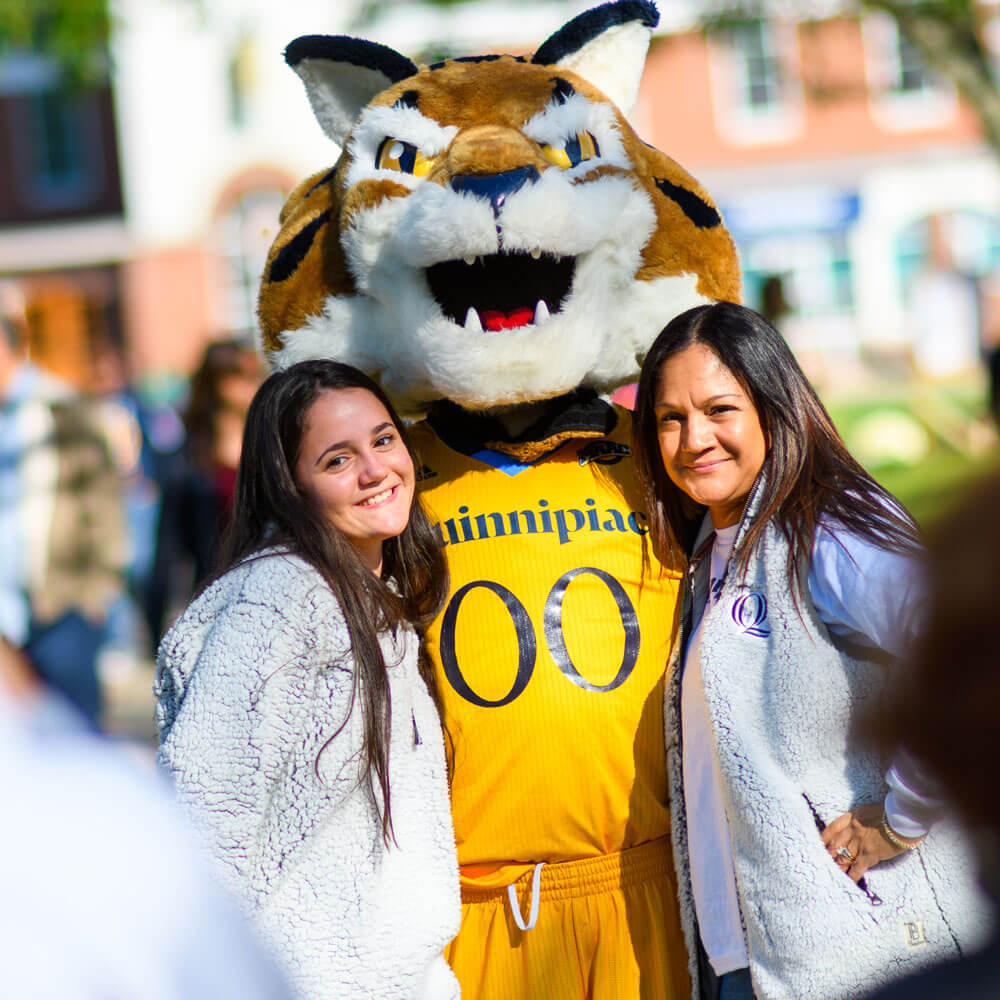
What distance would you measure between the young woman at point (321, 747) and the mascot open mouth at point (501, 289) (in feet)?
1.10

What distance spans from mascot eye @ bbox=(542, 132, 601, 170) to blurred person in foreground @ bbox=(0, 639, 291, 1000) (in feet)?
5.93

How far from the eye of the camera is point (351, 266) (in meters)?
2.66

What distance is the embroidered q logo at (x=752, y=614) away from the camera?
91.5 inches

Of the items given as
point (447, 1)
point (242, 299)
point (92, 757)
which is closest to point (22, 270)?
point (242, 299)

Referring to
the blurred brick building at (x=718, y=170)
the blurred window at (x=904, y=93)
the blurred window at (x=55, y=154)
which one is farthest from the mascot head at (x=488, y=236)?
the blurred window at (x=55, y=154)

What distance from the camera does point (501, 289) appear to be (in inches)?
100

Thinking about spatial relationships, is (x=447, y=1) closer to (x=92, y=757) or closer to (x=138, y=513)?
(x=138, y=513)

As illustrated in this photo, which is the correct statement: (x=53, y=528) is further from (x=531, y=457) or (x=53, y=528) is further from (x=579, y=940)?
(x=579, y=940)

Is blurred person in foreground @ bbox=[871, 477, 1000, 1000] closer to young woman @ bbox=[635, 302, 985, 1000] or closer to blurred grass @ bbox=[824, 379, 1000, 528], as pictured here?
young woman @ bbox=[635, 302, 985, 1000]

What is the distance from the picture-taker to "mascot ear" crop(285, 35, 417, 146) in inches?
112

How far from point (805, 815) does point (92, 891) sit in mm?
1481

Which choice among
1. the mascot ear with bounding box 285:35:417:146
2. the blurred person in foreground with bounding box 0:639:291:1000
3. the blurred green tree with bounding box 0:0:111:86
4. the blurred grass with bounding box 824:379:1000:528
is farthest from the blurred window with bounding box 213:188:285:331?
the blurred person in foreground with bounding box 0:639:291:1000

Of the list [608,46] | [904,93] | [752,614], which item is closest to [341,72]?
[608,46]

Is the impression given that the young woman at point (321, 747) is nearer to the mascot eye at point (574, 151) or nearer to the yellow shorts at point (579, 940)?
the yellow shorts at point (579, 940)
